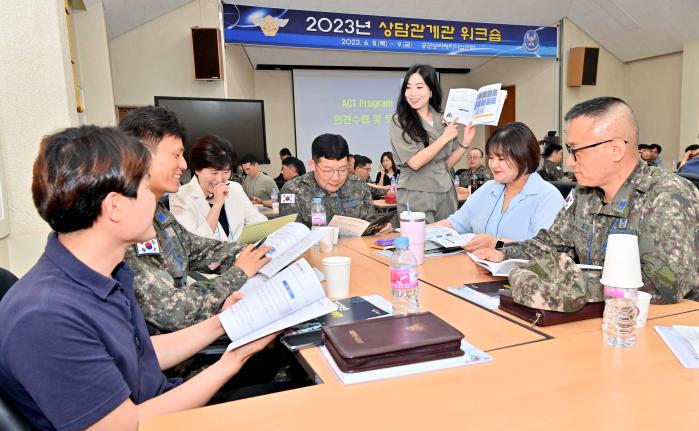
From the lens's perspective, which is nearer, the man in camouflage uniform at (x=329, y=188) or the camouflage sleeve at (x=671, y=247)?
the camouflage sleeve at (x=671, y=247)

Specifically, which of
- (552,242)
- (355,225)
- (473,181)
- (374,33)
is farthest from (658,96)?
(552,242)

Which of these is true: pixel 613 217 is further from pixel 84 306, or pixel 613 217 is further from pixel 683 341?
pixel 84 306

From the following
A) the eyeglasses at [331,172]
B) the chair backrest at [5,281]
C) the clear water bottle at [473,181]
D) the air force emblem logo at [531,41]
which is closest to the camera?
the chair backrest at [5,281]

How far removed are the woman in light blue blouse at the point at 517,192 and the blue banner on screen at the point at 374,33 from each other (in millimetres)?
4889

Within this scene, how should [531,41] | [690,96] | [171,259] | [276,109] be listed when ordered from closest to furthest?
1. [171,259]
2. [690,96]
3. [531,41]
4. [276,109]

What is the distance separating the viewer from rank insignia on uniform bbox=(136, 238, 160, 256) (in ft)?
4.75

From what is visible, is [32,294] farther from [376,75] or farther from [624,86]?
[624,86]

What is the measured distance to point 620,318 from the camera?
3.69ft

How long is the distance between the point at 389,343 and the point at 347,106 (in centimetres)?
867

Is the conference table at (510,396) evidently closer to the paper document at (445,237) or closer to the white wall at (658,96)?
the paper document at (445,237)

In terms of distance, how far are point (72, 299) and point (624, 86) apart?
10581 mm

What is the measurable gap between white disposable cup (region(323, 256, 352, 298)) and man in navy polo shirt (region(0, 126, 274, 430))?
56 cm

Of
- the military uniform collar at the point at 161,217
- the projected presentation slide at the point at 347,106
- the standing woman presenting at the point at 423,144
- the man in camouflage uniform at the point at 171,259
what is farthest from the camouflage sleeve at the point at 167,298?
the projected presentation slide at the point at 347,106

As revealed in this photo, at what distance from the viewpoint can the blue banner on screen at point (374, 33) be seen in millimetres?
6344
